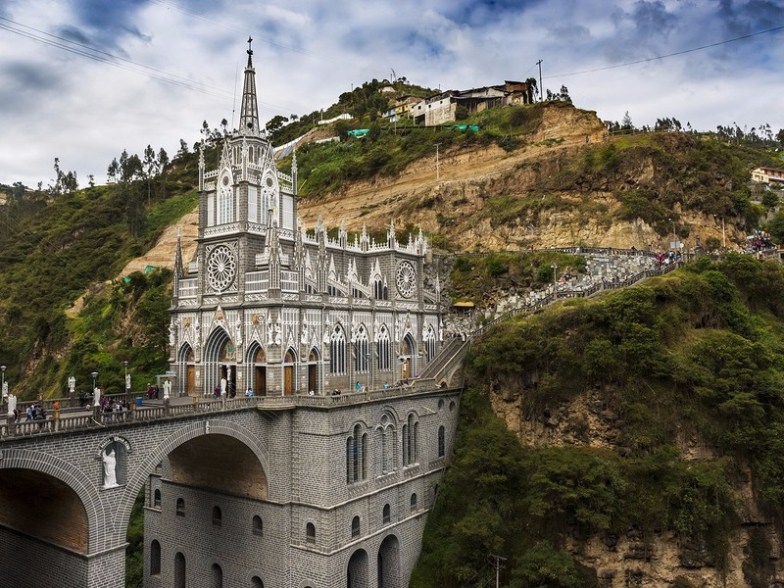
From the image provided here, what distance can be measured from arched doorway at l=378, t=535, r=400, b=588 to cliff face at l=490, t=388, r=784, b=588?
9796mm

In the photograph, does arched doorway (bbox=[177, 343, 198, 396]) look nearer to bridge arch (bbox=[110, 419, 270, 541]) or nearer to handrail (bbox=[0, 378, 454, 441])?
bridge arch (bbox=[110, 419, 270, 541])

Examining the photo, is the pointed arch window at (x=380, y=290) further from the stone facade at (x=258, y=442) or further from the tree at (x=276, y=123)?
the tree at (x=276, y=123)

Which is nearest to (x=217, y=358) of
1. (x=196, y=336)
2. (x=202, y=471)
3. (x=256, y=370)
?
(x=196, y=336)

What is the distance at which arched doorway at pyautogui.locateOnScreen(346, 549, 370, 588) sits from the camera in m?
31.9

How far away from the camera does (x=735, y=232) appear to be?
2309 inches

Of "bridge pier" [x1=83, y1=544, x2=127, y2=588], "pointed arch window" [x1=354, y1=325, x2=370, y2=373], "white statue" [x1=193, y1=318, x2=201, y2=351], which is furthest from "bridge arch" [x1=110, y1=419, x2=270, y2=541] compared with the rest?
"pointed arch window" [x1=354, y1=325, x2=370, y2=373]

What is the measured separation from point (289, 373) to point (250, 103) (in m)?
18.0

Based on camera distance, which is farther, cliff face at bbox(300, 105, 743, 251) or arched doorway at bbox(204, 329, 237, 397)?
cliff face at bbox(300, 105, 743, 251)

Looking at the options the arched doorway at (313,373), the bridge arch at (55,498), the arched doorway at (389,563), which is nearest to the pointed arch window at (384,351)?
the arched doorway at (313,373)

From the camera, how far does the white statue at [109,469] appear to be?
74.8ft

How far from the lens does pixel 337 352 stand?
119ft

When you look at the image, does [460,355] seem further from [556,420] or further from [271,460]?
[271,460]

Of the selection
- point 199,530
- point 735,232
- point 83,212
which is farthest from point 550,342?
point 83,212

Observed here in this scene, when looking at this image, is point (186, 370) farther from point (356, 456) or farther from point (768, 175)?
point (768, 175)
